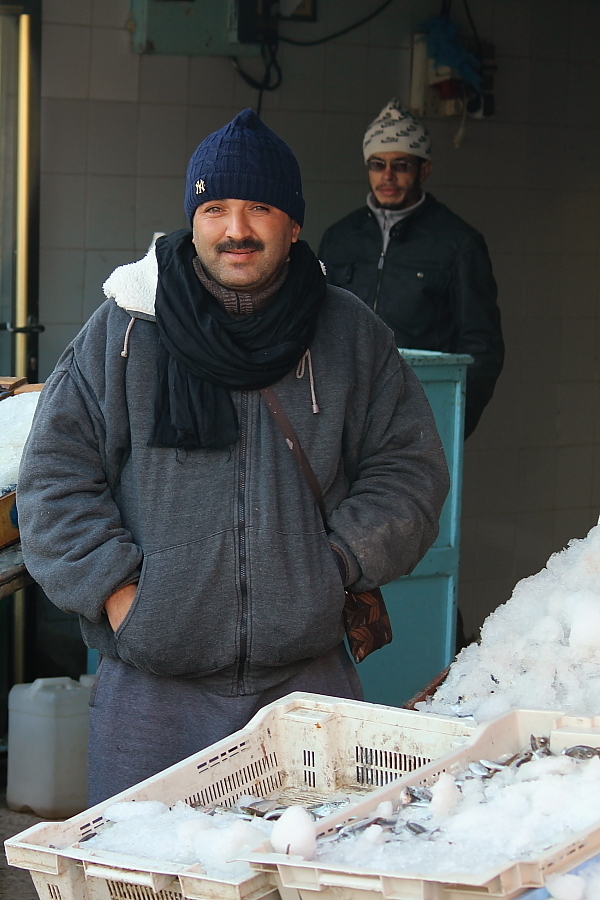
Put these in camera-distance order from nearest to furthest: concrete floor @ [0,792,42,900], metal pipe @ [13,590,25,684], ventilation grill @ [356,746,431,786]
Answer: ventilation grill @ [356,746,431,786]
concrete floor @ [0,792,42,900]
metal pipe @ [13,590,25,684]

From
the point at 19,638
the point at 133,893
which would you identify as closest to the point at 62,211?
the point at 19,638

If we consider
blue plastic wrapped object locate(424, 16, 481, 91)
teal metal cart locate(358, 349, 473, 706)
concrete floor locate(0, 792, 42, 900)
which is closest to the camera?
concrete floor locate(0, 792, 42, 900)

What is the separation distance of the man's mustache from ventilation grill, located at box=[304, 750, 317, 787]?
94 cm

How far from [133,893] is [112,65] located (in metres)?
3.74

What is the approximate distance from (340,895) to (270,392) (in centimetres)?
112

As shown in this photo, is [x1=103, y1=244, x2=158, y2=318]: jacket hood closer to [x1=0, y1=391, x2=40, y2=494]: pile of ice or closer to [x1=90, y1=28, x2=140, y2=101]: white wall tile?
[x1=0, y1=391, x2=40, y2=494]: pile of ice

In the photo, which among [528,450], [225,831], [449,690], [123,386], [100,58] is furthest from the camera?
[528,450]

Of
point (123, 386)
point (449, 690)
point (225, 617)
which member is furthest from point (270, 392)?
point (449, 690)

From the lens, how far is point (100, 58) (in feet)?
14.7

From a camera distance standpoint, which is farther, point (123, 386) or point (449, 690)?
point (123, 386)

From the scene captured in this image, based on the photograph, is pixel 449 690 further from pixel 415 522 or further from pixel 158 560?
pixel 158 560

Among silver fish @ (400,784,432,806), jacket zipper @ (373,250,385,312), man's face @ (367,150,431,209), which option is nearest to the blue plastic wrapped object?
man's face @ (367,150,431,209)

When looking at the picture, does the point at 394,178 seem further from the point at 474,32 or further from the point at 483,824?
the point at 483,824

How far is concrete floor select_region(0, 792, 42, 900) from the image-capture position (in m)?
3.31
